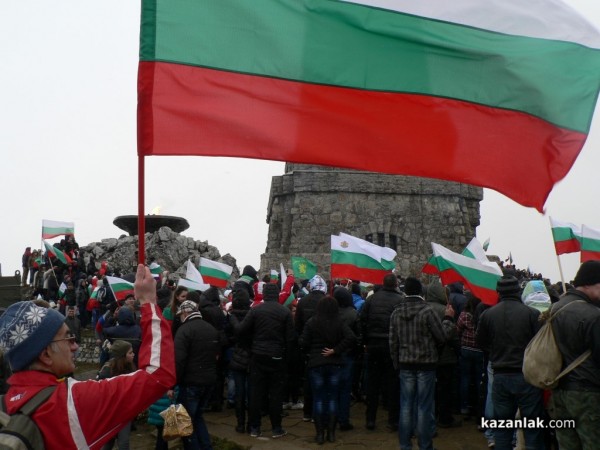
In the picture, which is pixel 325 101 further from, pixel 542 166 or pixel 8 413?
pixel 8 413

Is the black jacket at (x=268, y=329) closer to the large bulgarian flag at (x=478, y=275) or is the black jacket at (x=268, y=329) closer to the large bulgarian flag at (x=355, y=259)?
the large bulgarian flag at (x=355, y=259)

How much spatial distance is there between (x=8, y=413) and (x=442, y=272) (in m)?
7.31

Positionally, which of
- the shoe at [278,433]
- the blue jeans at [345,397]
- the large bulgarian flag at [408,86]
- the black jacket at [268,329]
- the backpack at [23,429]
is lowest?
the shoe at [278,433]

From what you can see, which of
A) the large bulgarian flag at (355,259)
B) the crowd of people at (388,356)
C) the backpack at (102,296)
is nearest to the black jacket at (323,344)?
the crowd of people at (388,356)

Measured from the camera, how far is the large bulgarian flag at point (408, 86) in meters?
4.73

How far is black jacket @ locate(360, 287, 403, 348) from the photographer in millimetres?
8922

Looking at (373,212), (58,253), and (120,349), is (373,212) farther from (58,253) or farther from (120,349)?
(120,349)

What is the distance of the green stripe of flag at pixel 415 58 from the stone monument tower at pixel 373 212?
71.6ft

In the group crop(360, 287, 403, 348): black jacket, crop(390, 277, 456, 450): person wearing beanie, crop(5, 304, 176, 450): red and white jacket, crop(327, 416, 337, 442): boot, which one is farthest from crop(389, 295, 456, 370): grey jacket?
crop(5, 304, 176, 450): red and white jacket

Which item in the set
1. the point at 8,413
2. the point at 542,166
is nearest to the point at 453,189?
the point at 542,166

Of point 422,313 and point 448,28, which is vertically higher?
point 448,28

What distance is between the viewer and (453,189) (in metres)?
28.1

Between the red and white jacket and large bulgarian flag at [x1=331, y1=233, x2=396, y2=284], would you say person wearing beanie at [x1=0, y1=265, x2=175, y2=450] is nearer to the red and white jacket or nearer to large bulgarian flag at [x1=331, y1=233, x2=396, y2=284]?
the red and white jacket

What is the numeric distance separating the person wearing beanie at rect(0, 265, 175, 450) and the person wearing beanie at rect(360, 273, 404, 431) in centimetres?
601
